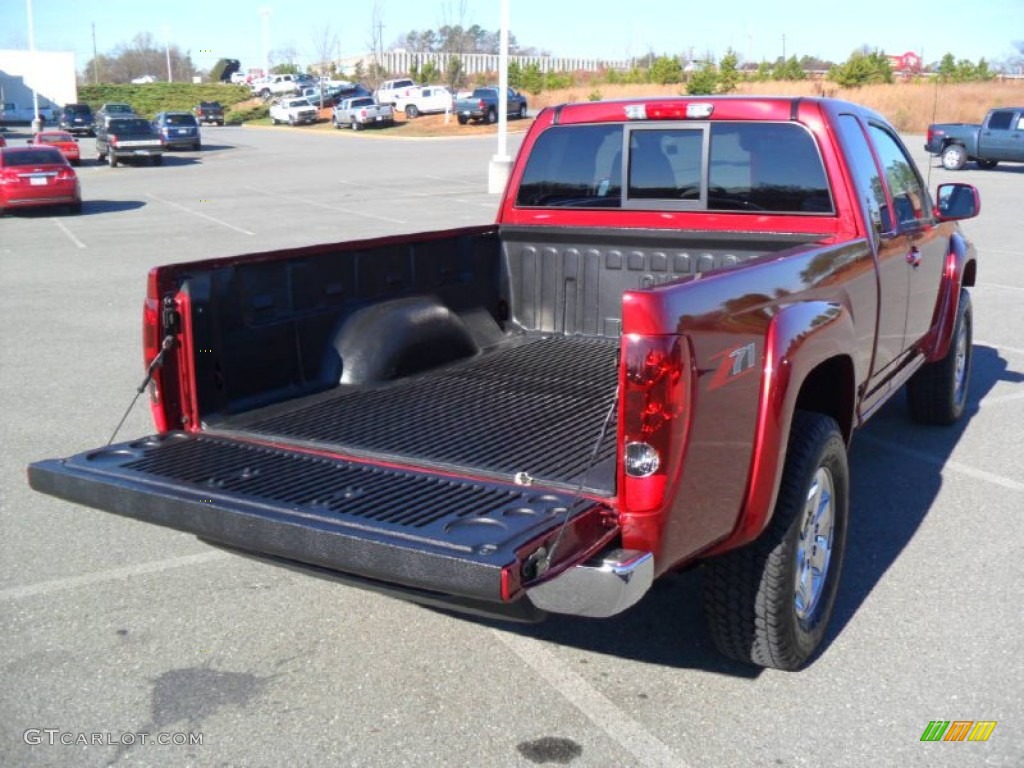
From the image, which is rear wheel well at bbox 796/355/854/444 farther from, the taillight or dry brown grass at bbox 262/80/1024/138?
dry brown grass at bbox 262/80/1024/138

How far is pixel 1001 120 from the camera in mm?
29781

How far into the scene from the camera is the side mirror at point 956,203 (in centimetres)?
586

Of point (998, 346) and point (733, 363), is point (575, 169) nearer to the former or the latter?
point (733, 363)

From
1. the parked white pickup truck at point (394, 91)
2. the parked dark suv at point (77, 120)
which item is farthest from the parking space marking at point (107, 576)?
the parked white pickup truck at point (394, 91)

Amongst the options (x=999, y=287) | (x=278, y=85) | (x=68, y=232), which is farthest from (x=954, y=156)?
(x=278, y=85)

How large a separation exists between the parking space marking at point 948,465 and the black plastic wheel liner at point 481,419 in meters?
2.10

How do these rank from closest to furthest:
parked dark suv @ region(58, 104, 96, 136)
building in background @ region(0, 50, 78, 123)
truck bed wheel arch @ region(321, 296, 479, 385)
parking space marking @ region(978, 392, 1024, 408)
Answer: truck bed wheel arch @ region(321, 296, 479, 385) → parking space marking @ region(978, 392, 1024, 408) → parked dark suv @ region(58, 104, 96, 136) → building in background @ region(0, 50, 78, 123)

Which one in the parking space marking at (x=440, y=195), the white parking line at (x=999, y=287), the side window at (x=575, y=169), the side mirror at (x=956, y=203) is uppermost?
the side window at (x=575, y=169)

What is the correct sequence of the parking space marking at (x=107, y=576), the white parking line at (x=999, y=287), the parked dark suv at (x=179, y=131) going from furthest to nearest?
the parked dark suv at (x=179, y=131) < the white parking line at (x=999, y=287) < the parking space marking at (x=107, y=576)

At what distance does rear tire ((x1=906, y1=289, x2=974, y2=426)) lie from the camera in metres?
6.55

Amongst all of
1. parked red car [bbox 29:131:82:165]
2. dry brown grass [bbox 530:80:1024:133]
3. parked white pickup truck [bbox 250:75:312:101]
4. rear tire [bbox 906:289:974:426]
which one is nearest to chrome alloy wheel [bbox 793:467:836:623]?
rear tire [bbox 906:289:974:426]

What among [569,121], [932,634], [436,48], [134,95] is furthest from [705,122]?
[436,48]

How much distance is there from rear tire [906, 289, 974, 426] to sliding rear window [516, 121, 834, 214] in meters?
1.96

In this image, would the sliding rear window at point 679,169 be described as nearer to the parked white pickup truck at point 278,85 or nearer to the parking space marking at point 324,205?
the parking space marking at point 324,205
